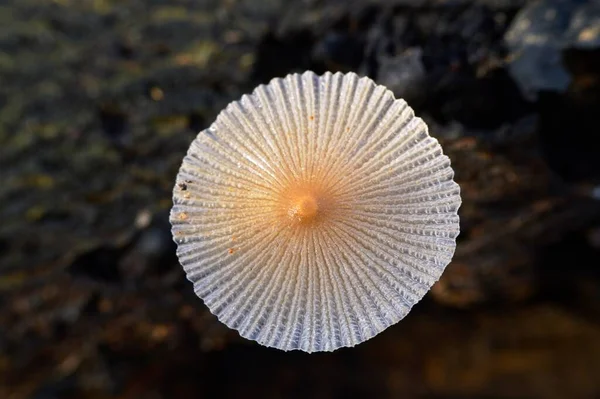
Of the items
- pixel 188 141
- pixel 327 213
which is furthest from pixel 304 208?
pixel 188 141

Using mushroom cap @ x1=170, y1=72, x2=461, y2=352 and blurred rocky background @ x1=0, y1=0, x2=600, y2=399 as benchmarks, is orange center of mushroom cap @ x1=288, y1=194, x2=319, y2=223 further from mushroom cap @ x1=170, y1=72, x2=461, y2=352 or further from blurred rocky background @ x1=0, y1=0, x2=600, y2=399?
blurred rocky background @ x1=0, y1=0, x2=600, y2=399

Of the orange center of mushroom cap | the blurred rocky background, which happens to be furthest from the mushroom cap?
the blurred rocky background

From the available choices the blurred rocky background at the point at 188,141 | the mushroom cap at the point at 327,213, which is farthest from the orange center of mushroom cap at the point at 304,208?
the blurred rocky background at the point at 188,141

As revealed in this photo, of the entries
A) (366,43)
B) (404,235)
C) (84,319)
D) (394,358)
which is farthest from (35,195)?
(394,358)

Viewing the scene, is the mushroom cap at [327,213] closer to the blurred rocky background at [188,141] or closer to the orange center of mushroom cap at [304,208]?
the orange center of mushroom cap at [304,208]

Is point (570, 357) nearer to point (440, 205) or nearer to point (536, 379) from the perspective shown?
point (536, 379)

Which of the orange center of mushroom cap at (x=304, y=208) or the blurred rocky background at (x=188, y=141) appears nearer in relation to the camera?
the orange center of mushroom cap at (x=304, y=208)
